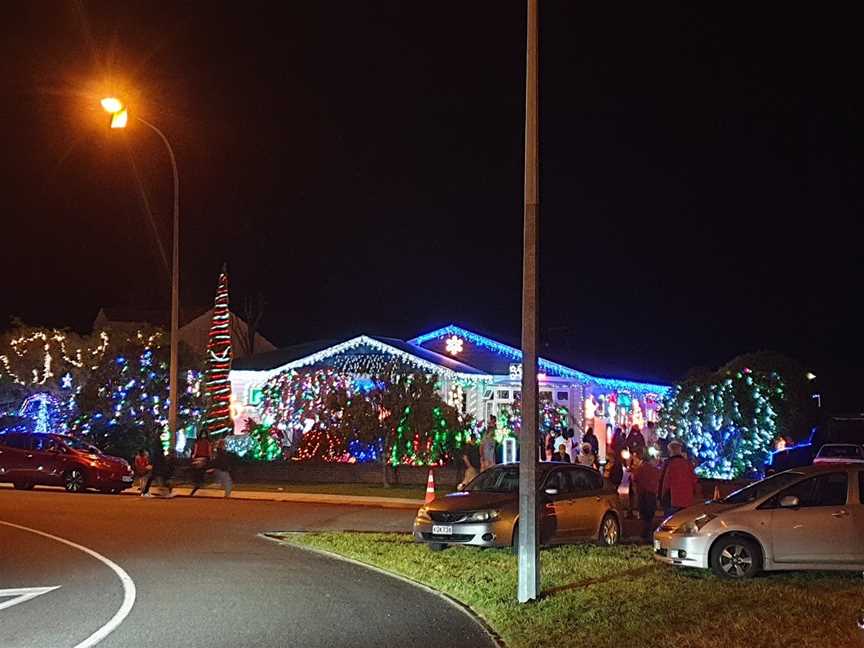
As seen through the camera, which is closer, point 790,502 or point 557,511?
point 790,502

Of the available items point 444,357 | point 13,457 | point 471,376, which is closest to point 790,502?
point 13,457

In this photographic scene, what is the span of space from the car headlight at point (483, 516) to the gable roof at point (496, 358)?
22.9 m

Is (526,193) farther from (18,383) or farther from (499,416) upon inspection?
(18,383)

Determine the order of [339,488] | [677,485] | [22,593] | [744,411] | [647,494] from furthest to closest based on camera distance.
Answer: [339,488]
[744,411]
[647,494]
[677,485]
[22,593]

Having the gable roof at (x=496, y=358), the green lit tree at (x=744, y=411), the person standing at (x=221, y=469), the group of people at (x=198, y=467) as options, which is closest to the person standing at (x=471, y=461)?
the person standing at (x=221, y=469)

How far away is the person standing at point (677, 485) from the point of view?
594 inches

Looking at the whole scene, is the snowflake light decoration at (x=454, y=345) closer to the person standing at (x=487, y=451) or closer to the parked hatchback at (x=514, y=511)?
the person standing at (x=487, y=451)

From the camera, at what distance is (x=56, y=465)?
86.6ft

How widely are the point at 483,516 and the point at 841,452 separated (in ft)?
52.1

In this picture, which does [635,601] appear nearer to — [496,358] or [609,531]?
[609,531]

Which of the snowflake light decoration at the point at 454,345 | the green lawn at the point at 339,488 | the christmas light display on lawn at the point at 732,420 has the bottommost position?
the green lawn at the point at 339,488

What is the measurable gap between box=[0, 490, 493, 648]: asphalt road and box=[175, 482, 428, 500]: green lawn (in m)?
7.36

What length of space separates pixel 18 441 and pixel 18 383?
12.6 metres

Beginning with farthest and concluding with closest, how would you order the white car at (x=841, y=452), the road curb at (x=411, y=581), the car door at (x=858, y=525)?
the white car at (x=841, y=452), the car door at (x=858, y=525), the road curb at (x=411, y=581)
